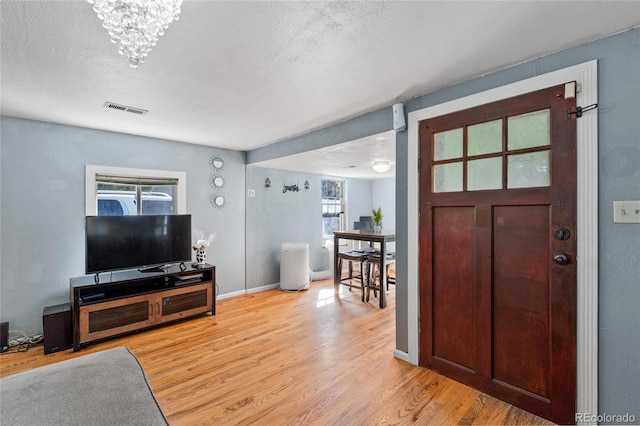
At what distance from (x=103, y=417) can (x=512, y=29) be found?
8.26 ft

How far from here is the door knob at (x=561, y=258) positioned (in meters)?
1.72

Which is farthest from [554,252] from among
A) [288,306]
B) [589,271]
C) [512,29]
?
[288,306]

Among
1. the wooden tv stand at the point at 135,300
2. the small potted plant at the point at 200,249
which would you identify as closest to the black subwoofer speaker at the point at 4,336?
the wooden tv stand at the point at 135,300

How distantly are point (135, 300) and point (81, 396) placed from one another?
2207mm

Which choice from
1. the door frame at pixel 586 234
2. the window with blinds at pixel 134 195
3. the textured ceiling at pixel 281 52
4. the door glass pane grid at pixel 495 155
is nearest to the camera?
the textured ceiling at pixel 281 52

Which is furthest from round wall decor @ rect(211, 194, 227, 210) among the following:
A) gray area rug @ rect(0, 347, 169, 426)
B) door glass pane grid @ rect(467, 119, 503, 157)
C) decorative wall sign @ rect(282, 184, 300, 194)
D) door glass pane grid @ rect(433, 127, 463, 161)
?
door glass pane grid @ rect(467, 119, 503, 157)

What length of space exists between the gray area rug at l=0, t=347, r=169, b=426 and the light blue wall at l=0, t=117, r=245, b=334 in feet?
7.61

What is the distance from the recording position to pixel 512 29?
1.54m

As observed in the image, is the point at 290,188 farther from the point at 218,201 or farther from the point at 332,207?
the point at 332,207

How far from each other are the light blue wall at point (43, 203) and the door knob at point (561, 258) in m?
4.22

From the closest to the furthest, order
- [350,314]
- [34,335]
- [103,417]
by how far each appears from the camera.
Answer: [103,417], [34,335], [350,314]

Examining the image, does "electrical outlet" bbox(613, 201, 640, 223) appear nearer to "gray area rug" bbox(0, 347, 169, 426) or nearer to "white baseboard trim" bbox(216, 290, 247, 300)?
"gray area rug" bbox(0, 347, 169, 426)

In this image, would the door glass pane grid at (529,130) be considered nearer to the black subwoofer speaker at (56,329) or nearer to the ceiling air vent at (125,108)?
the ceiling air vent at (125,108)

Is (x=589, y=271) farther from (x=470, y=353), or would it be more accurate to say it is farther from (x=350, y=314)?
(x=350, y=314)
